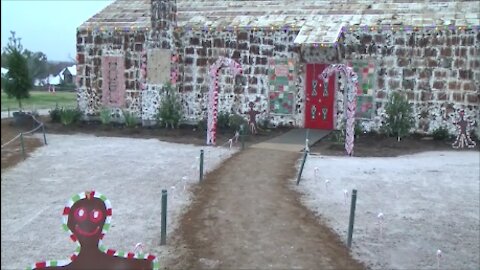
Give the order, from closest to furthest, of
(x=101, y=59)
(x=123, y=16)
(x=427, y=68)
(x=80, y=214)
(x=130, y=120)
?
(x=80, y=214) → (x=427, y=68) → (x=130, y=120) → (x=101, y=59) → (x=123, y=16)

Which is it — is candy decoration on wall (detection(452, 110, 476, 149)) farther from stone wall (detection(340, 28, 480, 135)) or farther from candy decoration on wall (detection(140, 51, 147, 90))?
candy decoration on wall (detection(140, 51, 147, 90))

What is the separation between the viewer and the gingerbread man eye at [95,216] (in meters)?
2.50

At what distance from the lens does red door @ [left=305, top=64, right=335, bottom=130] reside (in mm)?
16258

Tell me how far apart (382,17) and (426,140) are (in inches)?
162

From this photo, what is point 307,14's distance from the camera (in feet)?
55.3

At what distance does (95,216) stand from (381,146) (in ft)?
40.9

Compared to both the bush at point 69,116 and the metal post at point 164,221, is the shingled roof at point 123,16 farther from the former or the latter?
the metal post at point 164,221

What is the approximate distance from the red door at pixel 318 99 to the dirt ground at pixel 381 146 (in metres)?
1.16

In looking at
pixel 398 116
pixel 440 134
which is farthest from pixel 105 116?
pixel 440 134

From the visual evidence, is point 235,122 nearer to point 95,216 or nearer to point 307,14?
point 307,14

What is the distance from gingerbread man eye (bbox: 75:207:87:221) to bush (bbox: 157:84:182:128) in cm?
1389

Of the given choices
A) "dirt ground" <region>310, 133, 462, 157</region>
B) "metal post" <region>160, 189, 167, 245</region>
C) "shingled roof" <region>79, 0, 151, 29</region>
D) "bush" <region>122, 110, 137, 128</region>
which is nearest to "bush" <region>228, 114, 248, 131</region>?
"dirt ground" <region>310, 133, 462, 157</region>

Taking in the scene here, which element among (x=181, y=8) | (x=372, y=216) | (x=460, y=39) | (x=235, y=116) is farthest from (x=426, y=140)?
(x=181, y=8)

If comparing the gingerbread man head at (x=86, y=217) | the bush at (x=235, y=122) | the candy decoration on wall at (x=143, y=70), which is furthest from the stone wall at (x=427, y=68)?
the gingerbread man head at (x=86, y=217)
